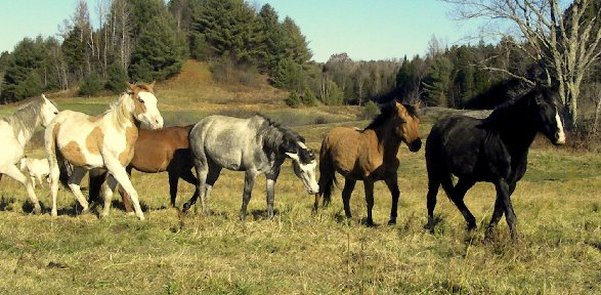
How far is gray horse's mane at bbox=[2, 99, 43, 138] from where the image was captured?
11102mm

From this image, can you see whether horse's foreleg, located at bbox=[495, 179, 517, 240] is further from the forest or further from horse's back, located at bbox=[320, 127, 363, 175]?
the forest

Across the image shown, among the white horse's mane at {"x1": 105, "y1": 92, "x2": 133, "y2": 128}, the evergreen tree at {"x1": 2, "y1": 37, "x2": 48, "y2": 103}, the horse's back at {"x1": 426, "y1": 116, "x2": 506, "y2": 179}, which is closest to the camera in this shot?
the horse's back at {"x1": 426, "y1": 116, "x2": 506, "y2": 179}

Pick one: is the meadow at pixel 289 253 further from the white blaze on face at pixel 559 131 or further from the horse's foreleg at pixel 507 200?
the white blaze on face at pixel 559 131

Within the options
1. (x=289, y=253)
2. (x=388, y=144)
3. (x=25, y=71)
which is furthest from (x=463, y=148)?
(x=25, y=71)

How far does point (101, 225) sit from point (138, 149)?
3.24 m

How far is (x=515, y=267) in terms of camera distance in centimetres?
696

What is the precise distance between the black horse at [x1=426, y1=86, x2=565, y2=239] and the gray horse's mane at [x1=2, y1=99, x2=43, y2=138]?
704cm

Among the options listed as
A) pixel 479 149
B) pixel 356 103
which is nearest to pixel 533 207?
pixel 479 149

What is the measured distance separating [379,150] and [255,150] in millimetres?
2061

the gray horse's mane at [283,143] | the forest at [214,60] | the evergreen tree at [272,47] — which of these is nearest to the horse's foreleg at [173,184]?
the gray horse's mane at [283,143]

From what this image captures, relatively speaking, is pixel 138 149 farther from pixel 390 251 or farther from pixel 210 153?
pixel 390 251

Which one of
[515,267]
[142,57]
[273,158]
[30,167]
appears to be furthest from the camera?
[142,57]

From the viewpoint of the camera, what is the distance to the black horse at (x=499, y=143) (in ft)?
28.3

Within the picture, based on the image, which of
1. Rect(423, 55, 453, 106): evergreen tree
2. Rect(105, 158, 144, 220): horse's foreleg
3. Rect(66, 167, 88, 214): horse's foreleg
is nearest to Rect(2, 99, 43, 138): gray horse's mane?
Rect(66, 167, 88, 214): horse's foreleg
